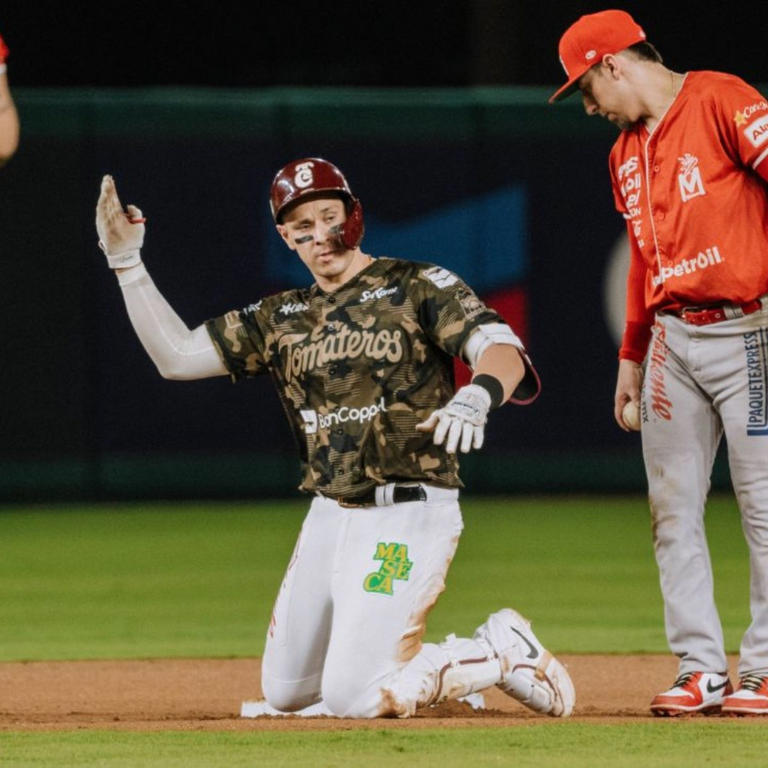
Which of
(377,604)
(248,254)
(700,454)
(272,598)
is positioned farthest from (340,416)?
(248,254)

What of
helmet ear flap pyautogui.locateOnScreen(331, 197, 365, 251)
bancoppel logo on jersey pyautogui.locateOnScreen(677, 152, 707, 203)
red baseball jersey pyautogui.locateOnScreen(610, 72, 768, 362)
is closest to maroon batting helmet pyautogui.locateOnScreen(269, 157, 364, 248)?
helmet ear flap pyautogui.locateOnScreen(331, 197, 365, 251)

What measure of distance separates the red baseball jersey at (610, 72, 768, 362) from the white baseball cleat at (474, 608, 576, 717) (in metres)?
1.12

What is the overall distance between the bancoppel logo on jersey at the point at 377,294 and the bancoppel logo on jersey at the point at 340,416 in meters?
0.33

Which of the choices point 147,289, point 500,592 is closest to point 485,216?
point 500,592

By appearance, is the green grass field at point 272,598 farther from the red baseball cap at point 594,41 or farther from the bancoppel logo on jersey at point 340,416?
the red baseball cap at point 594,41

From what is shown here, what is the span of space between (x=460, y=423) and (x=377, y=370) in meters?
0.75

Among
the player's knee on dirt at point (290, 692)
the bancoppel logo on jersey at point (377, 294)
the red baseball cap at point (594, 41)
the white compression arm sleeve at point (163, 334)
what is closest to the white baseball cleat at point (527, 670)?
the player's knee on dirt at point (290, 692)

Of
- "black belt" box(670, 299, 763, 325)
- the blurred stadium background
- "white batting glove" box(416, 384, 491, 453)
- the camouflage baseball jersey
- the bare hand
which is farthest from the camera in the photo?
the blurred stadium background

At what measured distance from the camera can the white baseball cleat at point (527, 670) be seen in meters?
5.56

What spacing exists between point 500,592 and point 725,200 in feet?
13.0

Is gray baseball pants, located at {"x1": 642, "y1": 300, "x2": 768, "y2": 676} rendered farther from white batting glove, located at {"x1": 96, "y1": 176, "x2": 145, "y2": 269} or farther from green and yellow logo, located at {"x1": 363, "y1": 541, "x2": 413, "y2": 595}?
white batting glove, located at {"x1": 96, "y1": 176, "x2": 145, "y2": 269}

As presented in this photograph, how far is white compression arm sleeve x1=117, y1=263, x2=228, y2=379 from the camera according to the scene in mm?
5906

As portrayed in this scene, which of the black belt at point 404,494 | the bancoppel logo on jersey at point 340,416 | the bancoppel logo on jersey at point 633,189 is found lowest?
the black belt at point 404,494

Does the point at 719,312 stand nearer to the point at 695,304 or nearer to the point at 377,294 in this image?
the point at 695,304
